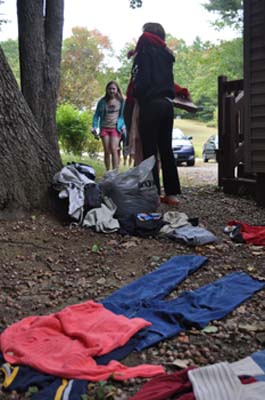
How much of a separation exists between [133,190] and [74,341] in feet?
9.19

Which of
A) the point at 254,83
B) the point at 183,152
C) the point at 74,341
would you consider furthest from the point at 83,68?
the point at 74,341

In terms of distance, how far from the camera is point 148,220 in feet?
17.0

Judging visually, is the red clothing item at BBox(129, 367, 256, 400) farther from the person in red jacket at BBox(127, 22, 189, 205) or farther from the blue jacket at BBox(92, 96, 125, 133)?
the blue jacket at BBox(92, 96, 125, 133)

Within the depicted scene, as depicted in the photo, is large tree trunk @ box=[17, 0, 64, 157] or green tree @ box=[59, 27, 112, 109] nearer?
large tree trunk @ box=[17, 0, 64, 157]

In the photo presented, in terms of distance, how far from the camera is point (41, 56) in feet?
24.2

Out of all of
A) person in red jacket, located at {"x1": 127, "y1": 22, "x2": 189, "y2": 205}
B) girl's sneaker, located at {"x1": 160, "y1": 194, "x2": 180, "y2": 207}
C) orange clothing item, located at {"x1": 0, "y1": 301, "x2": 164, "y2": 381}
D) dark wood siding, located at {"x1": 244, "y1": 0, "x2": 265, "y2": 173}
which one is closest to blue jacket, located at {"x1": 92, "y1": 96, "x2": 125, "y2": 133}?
person in red jacket, located at {"x1": 127, "y1": 22, "x2": 189, "y2": 205}

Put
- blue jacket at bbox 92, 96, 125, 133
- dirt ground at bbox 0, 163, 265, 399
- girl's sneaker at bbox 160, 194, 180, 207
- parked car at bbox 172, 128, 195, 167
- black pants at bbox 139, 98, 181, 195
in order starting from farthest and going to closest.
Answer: parked car at bbox 172, 128, 195, 167 → blue jacket at bbox 92, 96, 125, 133 → girl's sneaker at bbox 160, 194, 180, 207 → black pants at bbox 139, 98, 181, 195 → dirt ground at bbox 0, 163, 265, 399

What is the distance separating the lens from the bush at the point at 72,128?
14.3 m

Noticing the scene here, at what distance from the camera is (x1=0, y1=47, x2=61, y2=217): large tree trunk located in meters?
4.92

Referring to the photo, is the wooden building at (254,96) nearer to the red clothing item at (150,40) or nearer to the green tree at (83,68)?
the red clothing item at (150,40)

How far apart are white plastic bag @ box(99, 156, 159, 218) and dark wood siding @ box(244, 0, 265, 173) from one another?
200 centimetres

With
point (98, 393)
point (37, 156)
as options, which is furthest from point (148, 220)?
point (98, 393)

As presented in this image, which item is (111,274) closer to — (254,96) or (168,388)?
(168,388)

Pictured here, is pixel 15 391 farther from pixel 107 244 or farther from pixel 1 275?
pixel 107 244
